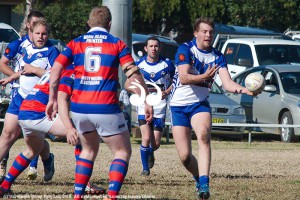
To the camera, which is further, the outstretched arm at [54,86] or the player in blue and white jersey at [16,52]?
the player in blue and white jersey at [16,52]

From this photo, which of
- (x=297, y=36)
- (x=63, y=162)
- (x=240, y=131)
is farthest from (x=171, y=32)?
(x=63, y=162)

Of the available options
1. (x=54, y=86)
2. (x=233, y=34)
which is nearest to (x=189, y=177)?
(x=54, y=86)

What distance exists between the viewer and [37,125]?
10.9m

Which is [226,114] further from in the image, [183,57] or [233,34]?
[183,57]

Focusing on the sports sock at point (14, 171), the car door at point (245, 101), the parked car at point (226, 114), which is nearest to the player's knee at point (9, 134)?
the sports sock at point (14, 171)

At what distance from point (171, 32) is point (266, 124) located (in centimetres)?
2356

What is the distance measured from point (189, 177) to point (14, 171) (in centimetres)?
321

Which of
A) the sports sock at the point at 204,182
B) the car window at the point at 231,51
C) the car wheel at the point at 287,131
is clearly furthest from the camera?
the car window at the point at 231,51

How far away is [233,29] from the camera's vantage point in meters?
29.1

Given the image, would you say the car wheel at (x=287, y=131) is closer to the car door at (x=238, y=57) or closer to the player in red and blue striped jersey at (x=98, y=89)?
the car door at (x=238, y=57)

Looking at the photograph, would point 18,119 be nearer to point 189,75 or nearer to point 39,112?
point 39,112

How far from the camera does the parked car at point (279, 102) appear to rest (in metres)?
21.3

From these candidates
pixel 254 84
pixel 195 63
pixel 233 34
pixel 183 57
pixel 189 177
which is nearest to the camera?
pixel 254 84

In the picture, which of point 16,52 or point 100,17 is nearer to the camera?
point 100,17
